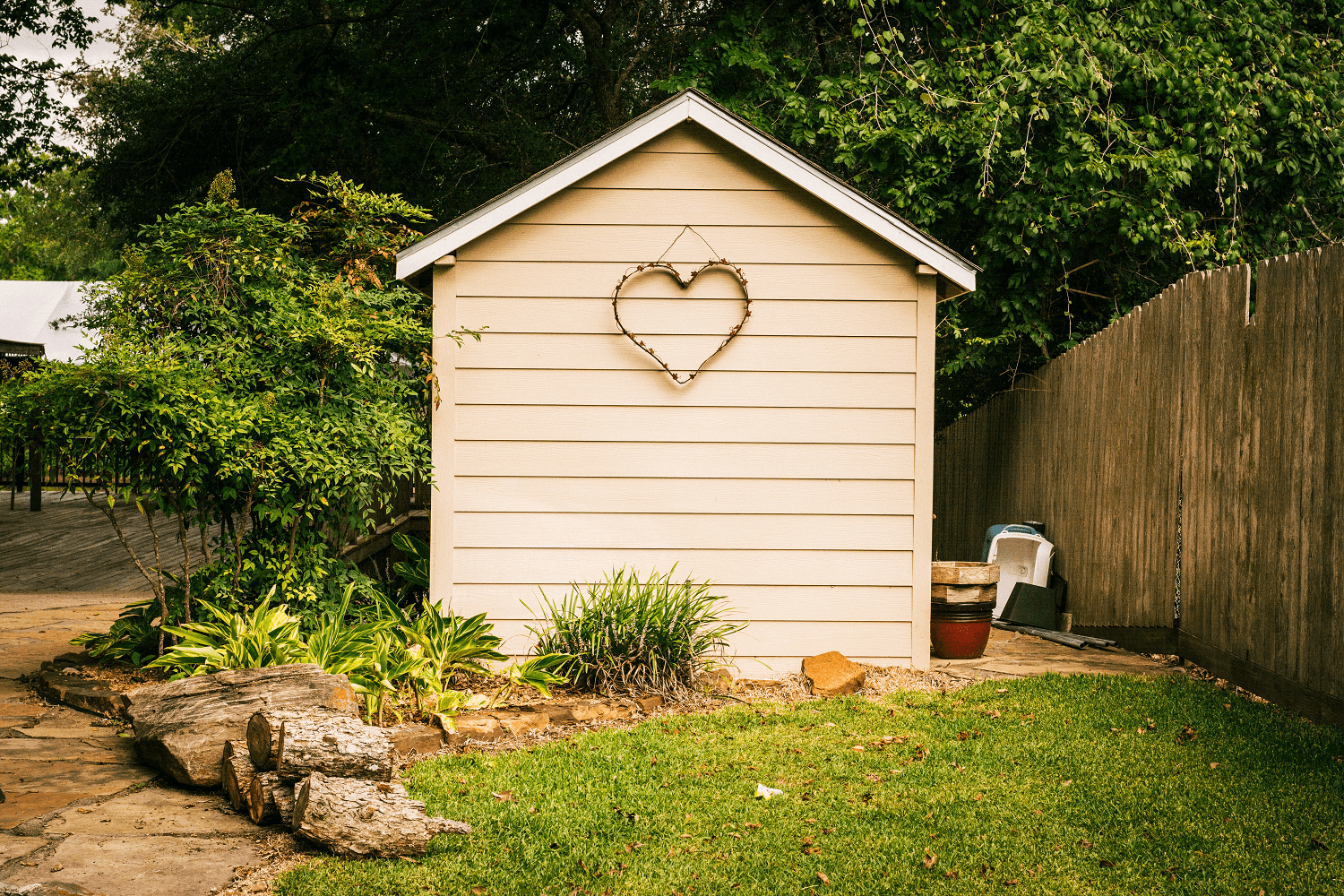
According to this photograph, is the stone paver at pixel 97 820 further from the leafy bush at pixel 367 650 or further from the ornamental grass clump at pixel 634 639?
the ornamental grass clump at pixel 634 639

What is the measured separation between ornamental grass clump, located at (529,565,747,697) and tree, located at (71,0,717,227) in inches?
371

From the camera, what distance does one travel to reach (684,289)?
6.68 metres

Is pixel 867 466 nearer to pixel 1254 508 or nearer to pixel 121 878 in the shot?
pixel 1254 508

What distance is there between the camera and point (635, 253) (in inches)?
264

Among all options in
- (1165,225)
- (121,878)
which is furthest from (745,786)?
(1165,225)

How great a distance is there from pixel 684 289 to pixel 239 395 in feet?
9.19

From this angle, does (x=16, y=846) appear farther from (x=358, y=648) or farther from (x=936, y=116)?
(x=936, y=116)

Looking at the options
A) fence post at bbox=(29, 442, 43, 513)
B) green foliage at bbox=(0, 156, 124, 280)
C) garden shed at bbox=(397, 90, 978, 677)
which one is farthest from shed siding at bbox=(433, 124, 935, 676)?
green foliage at bbox=(0, 156, 124, 280)

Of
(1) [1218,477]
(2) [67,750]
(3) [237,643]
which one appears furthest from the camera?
(1) [1218,477]

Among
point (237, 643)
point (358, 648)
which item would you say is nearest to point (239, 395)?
point (237, 643)

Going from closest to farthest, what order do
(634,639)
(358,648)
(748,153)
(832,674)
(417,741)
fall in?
1. (417,741)
2. (358,648)
3. (634,639)
4. (832,674)
5. (748,153)

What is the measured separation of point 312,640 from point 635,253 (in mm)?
3139

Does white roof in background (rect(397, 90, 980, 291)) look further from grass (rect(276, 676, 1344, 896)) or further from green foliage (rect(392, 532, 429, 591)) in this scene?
grass (rect(276, 676, 1344, 896))

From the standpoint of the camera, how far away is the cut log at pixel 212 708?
4.36 metres
